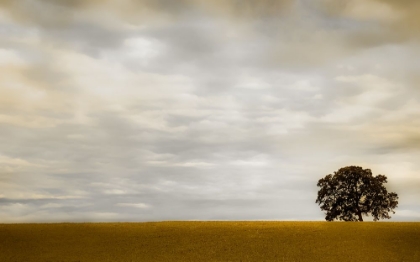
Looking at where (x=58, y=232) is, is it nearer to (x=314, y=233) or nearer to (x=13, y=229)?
(x=13, y=229)

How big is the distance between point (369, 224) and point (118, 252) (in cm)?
2541

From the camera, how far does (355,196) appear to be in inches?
2200

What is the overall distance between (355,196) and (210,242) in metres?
24.7

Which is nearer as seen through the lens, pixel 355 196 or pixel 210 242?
pixel 210 242

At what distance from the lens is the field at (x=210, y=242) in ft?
111

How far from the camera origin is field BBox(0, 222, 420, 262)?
33844mm

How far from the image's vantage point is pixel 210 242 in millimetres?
38344

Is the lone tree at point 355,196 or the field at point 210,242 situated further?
the lone tree at point 355,196

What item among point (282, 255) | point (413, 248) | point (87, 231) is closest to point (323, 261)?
point (282, 255)

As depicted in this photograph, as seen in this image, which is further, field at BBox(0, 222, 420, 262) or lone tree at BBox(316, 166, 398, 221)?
lone tree at BBox(316, 166, 398, 221)

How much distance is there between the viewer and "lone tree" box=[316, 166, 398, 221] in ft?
181

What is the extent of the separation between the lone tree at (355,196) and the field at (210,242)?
24.1ft

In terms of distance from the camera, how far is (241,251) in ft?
114

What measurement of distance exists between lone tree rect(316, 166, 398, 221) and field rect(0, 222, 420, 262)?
7349 mm
